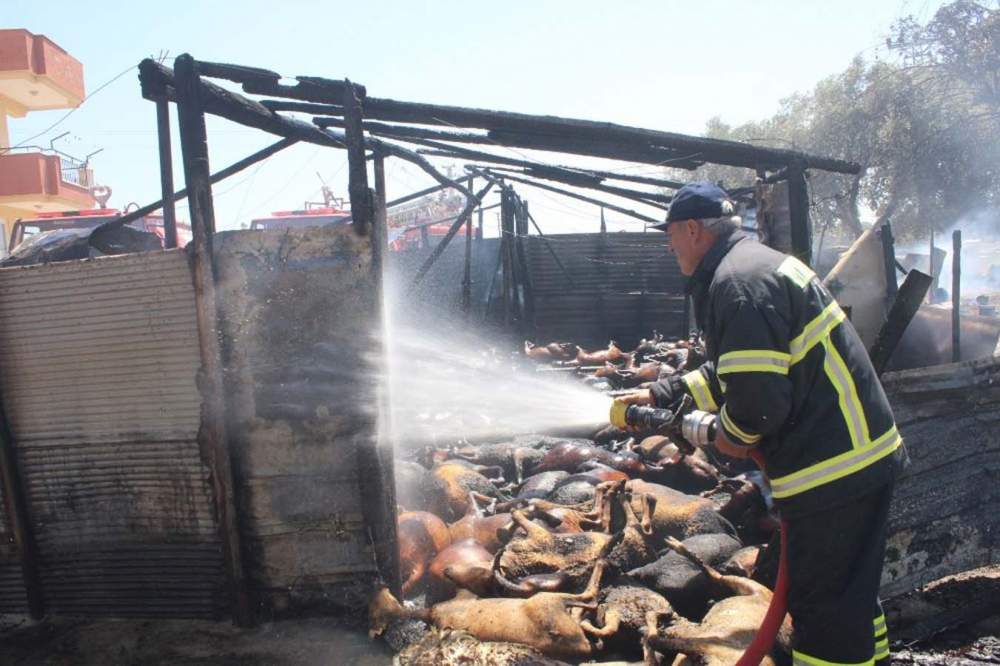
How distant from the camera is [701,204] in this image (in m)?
3.07

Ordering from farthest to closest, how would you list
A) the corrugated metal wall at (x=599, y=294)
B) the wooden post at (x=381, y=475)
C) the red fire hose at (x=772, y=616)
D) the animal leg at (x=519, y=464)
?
the corrugated metal wall at (x=599, y=294) → the animal leg at (x=519, y=464) → the wooden post at (x=381, y=475) → the red fire hose at (x=772, y=616)

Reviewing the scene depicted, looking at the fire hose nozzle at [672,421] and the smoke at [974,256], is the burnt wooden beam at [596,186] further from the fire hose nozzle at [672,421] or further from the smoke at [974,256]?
the smoke at [974,256]

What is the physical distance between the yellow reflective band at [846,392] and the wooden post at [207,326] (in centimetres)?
334

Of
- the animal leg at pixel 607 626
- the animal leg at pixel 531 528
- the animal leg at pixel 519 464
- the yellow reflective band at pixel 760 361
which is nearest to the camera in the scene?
the yellow reflective band at pixel 760 361

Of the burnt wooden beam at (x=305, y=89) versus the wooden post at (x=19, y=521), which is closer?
the wooden post at (x=19, y=521)

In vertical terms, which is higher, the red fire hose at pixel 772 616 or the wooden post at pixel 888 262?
the wooden post at pixel 888 262

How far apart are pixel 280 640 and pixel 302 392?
60.3 inches

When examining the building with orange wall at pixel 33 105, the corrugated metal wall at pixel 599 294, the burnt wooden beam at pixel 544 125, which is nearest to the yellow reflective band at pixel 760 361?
the burnt wooden beam at pixel 544 125

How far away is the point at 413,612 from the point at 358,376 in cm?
144

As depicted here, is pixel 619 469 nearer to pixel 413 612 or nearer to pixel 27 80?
pixel 413 612

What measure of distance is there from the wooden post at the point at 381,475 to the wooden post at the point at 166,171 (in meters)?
2.06

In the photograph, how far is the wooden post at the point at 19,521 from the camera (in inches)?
165

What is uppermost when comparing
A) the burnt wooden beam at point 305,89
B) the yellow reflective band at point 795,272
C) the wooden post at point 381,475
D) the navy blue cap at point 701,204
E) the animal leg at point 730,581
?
the burnt wooden beam at point 305,89

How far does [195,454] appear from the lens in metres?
3.99
